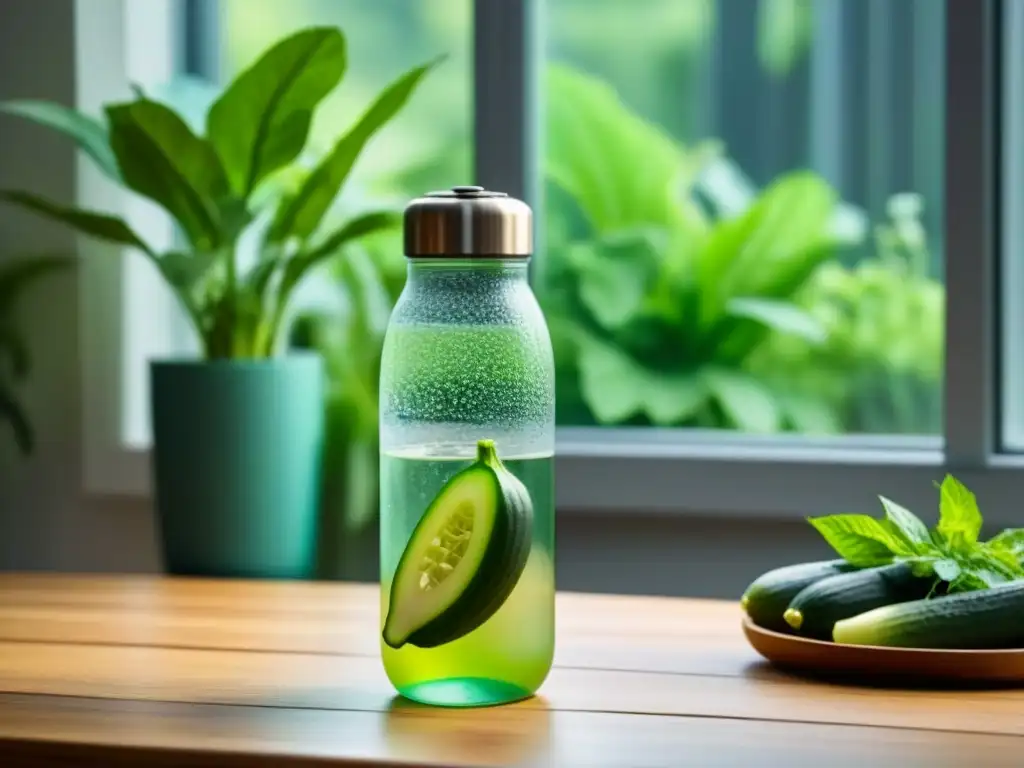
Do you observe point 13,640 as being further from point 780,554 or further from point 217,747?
point 780,554

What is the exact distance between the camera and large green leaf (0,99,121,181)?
5.35 feet

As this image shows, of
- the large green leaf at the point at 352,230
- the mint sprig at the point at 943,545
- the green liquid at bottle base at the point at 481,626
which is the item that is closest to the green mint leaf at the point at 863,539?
the mint sprig at the point at 943,545

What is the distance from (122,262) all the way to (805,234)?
895mm

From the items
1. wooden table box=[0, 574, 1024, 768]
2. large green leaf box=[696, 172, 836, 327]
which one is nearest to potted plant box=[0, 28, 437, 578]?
wooden table box=[0, 574, 1024, 768]

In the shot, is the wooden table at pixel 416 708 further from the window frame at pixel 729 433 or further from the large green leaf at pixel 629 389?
the large green leaf at pixel 629 389

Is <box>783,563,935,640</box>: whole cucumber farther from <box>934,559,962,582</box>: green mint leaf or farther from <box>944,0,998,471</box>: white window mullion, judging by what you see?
<box>944,0,998,471</box>: white window mullion

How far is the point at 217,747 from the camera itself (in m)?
0.85

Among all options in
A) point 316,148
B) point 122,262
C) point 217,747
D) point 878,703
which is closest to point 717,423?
point 316,148

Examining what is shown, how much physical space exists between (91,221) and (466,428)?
88 cm

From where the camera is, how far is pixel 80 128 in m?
1.65

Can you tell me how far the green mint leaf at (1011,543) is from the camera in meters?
1.05

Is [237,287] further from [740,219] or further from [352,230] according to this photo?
[740,219]

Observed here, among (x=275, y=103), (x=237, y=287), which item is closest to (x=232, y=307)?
(x=237, y=287)

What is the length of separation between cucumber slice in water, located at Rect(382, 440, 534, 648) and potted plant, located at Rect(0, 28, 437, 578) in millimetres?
775
